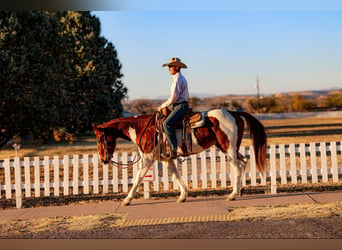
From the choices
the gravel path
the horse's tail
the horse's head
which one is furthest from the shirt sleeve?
the gravel path

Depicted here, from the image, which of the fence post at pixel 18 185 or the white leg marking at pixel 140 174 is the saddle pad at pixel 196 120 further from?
the fence post at pixel 18 185

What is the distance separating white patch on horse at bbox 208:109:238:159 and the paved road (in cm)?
116

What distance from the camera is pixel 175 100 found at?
8094 mm

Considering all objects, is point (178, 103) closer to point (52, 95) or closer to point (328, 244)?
point (328, 244)

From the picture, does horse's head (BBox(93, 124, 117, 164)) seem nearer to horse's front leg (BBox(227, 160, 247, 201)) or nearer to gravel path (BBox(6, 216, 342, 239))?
gravel path (BBox(6, 216, 342, 239))

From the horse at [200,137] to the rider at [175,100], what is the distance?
258 mm

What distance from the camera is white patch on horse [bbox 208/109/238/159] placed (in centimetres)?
836

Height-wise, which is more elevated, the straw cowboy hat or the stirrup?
the straw cowboy hat

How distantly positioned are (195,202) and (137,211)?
1210mm

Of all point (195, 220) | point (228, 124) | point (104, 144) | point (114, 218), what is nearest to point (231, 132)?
point (228, 124)

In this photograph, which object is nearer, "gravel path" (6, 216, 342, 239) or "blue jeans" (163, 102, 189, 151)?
"gravel path" (6, 216, 342, 239)

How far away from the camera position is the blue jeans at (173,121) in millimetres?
8141

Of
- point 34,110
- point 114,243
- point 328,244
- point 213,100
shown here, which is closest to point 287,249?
point 328,244

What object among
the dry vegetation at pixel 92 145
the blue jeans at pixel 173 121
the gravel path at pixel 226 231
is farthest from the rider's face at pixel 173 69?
the dry vegetation at pixel 92 145
